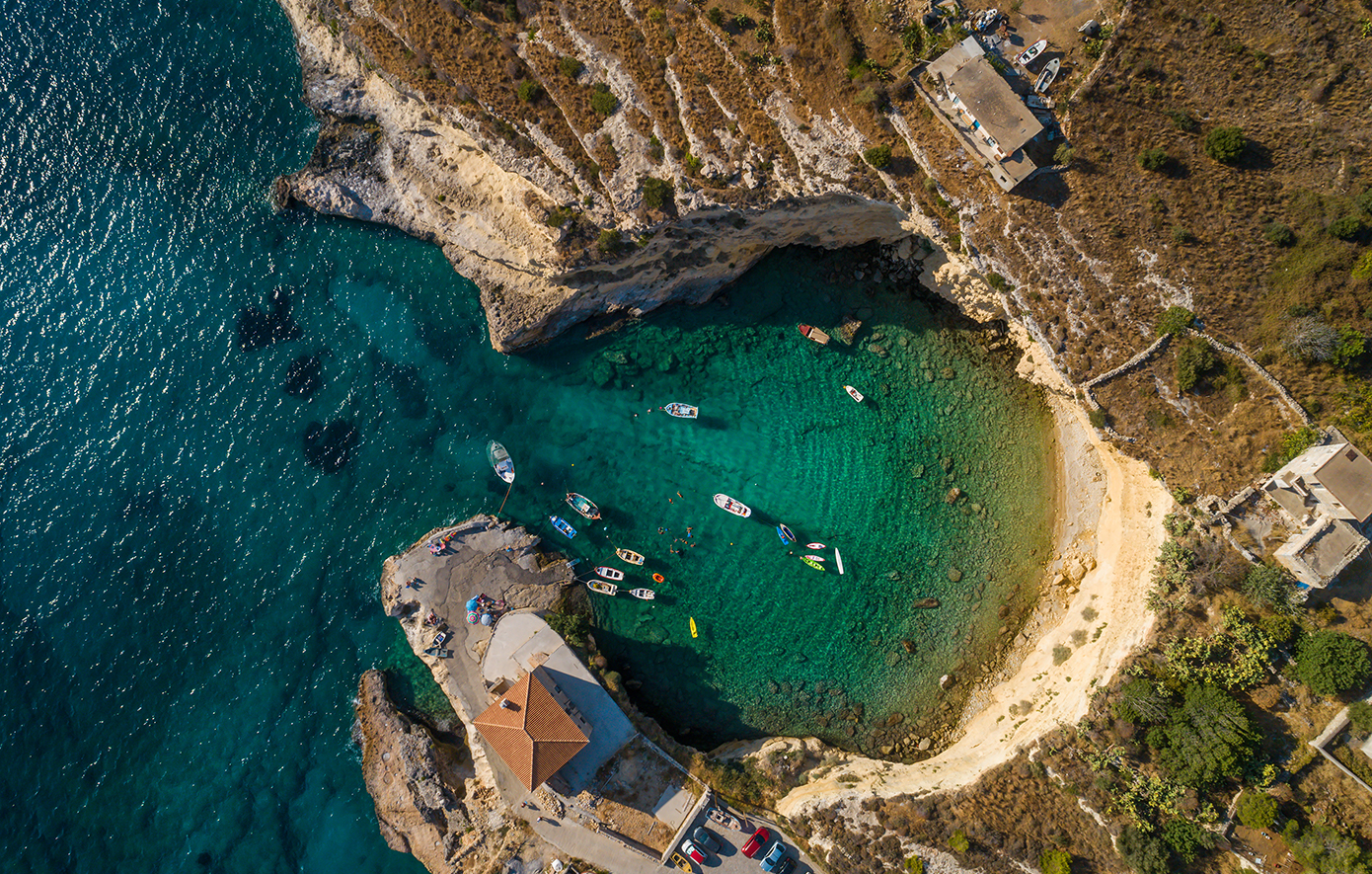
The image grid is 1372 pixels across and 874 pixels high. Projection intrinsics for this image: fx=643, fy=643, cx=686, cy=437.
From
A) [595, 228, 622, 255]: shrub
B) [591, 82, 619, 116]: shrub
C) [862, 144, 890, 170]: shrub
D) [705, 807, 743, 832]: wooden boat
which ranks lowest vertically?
[705, 807, 743, 832]: wooden boat

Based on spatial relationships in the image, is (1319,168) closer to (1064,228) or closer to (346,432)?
(1064,228)

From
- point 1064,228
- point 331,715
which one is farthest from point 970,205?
point 331,715

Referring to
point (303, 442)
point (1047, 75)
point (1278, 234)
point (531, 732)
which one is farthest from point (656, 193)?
point (1278, 234)

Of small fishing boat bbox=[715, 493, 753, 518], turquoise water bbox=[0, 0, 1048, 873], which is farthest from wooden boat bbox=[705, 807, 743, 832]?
small fishing boat bbox=[715, 493, 753, 518]

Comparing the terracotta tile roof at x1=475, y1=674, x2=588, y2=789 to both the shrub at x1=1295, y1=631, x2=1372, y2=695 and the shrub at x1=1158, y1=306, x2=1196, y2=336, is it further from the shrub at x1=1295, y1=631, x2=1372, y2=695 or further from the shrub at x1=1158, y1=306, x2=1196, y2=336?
the shrub at x1=1158, y1=306, x2=1196, y2=336

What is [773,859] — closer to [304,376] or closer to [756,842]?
[756,842]

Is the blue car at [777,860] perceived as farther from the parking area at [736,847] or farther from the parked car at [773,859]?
the parking area at [736,847]

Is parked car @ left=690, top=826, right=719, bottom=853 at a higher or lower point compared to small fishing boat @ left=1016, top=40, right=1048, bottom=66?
lower
